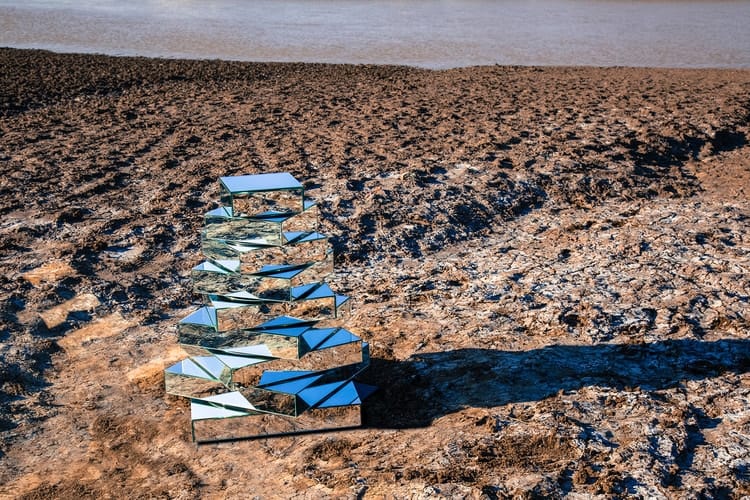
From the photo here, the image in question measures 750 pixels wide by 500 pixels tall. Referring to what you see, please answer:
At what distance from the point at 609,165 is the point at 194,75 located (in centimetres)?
797

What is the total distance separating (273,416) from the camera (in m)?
4.85

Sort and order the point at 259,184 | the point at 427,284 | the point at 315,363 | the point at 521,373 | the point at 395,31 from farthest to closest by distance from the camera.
→ the point at 395,31 < the point at 427,284 < the point at 521,373 < the point at 315,363 < the point at 259,184

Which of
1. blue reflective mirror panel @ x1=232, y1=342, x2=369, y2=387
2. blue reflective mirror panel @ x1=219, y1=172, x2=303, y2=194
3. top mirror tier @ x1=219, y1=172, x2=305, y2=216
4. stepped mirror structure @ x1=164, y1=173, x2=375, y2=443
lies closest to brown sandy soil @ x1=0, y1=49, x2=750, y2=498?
stepped mirror structure @ x1=164, y1=173, x2=375, y2=443

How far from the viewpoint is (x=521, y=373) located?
526 centimetres

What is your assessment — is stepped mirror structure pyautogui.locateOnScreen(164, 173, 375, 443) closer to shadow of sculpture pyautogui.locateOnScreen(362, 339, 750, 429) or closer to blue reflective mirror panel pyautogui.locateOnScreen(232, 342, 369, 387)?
blue reflective mirror panel pyautogui.locateOnScreen(232, 342, 369, 387)

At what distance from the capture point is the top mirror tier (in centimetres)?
475

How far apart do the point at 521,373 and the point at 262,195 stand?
178 cm

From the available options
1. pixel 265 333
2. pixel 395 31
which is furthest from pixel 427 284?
pixel 395 31

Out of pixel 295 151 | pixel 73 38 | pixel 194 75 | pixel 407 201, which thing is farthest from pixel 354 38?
pixel 407 201

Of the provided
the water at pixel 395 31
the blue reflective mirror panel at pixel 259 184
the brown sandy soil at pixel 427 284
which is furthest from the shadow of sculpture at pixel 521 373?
the water at pixel 395 31

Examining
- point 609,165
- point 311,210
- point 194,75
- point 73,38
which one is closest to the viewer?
point 311,210

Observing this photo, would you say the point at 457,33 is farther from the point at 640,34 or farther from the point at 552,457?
the point at 552,457

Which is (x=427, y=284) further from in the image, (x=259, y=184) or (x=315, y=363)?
(x=259, y=184)

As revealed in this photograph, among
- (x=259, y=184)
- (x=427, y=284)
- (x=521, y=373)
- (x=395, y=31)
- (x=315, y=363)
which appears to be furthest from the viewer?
(x=395, y=31)
